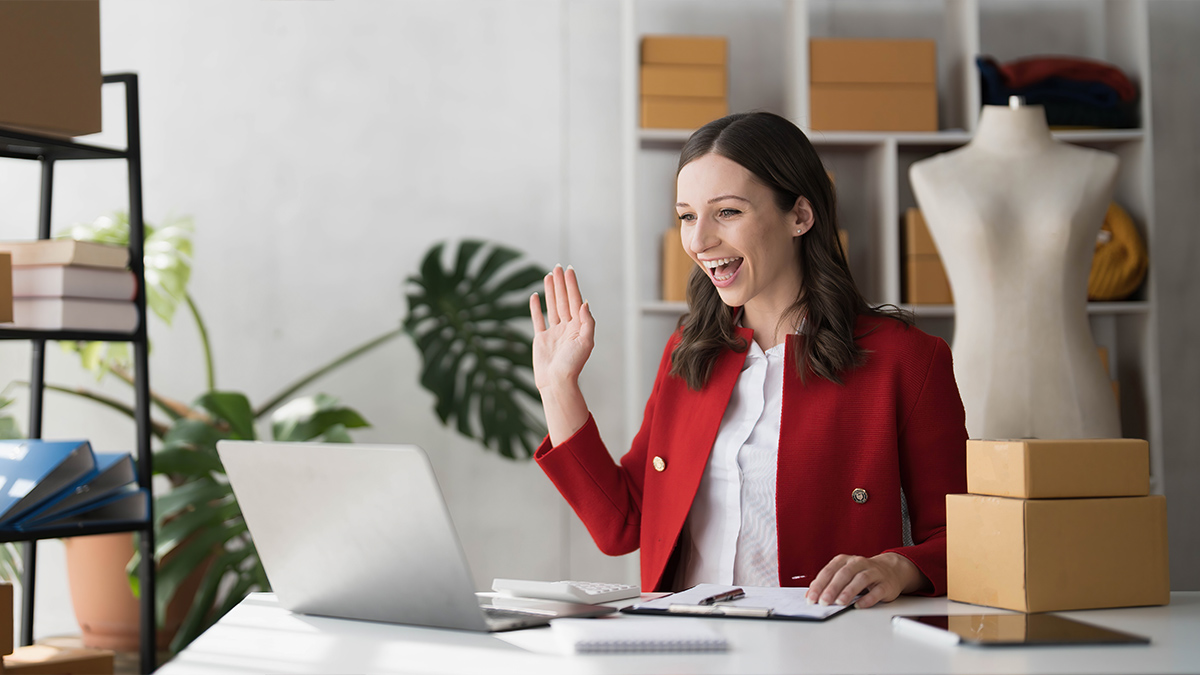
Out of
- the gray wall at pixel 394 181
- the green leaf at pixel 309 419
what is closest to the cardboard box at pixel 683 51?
the gray wall at pixel 394 181

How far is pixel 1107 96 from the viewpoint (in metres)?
2.83

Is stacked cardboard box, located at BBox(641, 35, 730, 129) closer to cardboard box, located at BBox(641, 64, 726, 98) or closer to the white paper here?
cardboard box, located at BBox(641, 64, 726, 98)

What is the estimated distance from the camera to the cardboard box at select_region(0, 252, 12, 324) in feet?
6.06

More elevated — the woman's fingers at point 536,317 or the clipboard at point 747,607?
the woman's fingers at point 536,317

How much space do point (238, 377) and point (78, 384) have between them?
1.67 ft

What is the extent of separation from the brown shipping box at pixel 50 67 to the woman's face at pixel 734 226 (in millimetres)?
1235

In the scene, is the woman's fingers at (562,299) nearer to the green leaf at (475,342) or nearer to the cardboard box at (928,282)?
the green leaf at (475,342)

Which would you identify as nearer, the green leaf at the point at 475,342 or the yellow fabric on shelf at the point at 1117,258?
the yellow fabric on shelf at the point at 1117,258

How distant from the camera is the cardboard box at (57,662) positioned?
6.18 ft

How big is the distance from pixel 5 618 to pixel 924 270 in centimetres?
244

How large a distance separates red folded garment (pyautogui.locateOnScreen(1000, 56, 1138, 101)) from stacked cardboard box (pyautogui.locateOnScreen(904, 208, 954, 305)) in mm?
512

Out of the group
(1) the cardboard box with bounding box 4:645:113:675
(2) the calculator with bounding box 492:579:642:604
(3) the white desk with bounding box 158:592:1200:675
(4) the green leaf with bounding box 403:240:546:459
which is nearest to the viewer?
(3) the white desk with bounding box 158:592:1200:675

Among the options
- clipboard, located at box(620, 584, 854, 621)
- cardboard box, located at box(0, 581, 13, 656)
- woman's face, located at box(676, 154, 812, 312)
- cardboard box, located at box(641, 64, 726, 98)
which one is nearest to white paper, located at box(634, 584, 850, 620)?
clipboard, located at box(620, 584, 854, 621)

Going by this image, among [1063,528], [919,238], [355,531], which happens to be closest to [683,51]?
[919,238]
